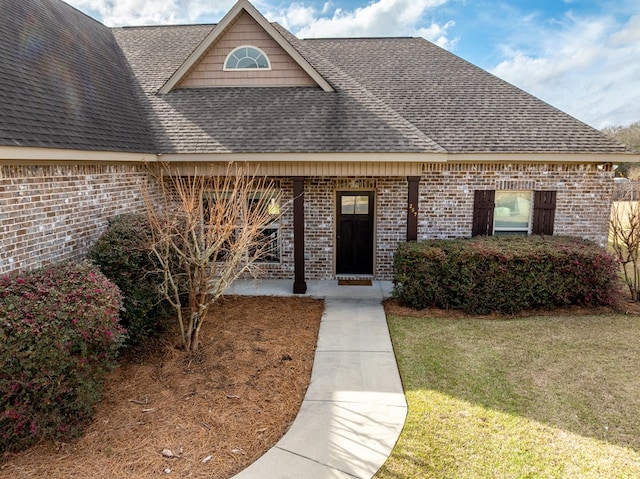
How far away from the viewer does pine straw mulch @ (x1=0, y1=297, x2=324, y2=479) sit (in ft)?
13.2

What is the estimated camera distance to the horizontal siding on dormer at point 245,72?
10430mm

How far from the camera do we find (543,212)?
1009 cm

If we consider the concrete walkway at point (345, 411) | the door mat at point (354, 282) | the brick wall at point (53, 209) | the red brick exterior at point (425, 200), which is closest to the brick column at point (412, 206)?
the red brick exterior at point (425, 200)

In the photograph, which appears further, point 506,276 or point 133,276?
point 506,276

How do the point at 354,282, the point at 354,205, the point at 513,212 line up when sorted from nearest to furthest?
the point at 513,212 < the point at 354,282 < the point at 354,205

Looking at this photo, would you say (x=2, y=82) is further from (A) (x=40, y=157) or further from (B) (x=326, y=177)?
(B) (x=326, y=177)

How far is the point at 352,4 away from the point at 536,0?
25.1ft

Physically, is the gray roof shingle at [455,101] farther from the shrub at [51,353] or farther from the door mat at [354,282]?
the shrub at [51,353]

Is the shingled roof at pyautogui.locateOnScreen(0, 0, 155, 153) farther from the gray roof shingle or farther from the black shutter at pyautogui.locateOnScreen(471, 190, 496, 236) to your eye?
the black shutter at pyautogui.locateOnScreen(471, 190, 496, 236)

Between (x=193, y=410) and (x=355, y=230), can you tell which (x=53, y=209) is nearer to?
(x=193, y=410)

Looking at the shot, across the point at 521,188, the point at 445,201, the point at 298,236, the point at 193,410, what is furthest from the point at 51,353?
the point at 521,188

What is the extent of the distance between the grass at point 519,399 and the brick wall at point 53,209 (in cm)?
546

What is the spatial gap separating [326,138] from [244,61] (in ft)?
11.6


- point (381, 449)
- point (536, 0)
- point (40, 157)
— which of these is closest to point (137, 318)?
point (40, 157)
